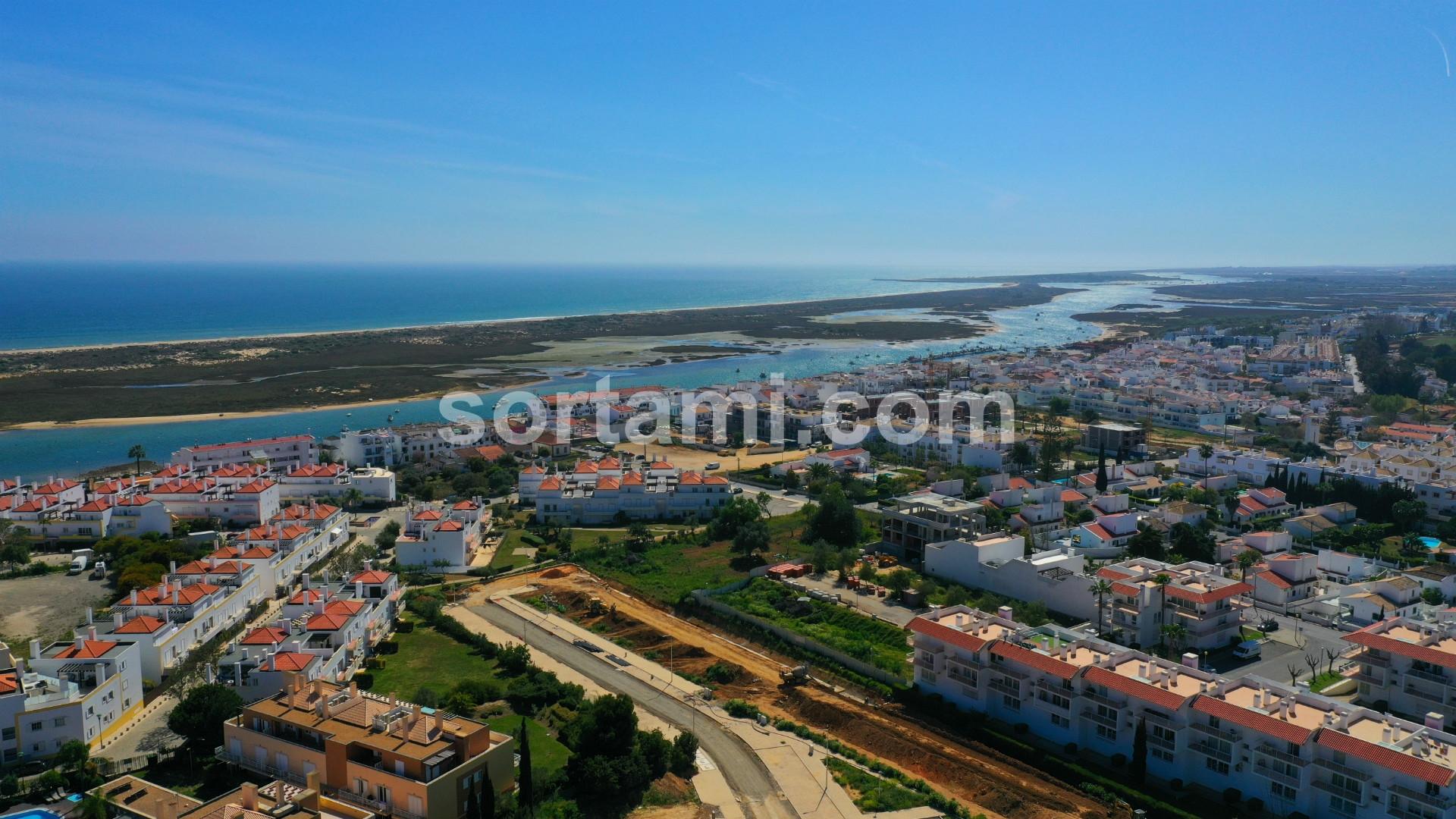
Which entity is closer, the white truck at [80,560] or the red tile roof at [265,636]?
the red tile roof at [265,636]

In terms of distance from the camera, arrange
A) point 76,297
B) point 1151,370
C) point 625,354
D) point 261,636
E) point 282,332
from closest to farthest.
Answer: point 261,636, point 1151,370, point 625,354, point 282,332, point 76,297

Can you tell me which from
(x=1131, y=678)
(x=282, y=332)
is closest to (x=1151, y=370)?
(x=1131, y=678)

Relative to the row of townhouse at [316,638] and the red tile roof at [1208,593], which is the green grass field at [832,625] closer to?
the red tile roof at [1208,593]

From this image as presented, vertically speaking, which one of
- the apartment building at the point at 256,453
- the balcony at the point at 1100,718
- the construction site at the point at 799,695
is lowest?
the construction site at the point at 799,695

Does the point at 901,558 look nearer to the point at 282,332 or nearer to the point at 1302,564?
the point at 1302,564

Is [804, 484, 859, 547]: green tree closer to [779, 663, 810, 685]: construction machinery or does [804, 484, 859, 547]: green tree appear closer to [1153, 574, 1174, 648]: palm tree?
[779, 663, 810, 685]: construction machinery

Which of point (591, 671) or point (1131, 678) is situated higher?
point (1131, 678)

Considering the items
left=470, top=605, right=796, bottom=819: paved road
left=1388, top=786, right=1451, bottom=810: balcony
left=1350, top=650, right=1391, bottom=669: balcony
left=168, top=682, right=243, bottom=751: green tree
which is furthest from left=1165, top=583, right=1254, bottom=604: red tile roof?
left=168, top=682, right=243, bottom=751: green tree

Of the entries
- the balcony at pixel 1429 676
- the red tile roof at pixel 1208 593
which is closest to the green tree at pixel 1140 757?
the red tile roof at pixel 1208 593
